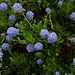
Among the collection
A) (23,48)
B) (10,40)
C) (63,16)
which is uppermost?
(63,16)

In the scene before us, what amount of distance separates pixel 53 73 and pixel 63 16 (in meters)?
0.67

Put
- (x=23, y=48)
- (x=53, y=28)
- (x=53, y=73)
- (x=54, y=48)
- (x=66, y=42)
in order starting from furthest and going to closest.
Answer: (x=66, y=42), (x=23, y=48), (x=53, y=28), (x=54, y=48), (x=53, y=73)

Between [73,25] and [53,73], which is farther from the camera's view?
[73,25]

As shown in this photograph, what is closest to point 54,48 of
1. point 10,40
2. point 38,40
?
point 38,40

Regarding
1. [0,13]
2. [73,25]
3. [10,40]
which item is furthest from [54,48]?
[0,13]

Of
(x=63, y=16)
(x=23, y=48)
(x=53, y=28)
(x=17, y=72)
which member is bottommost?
(x=17, y=72)

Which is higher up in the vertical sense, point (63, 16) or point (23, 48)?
point (63, 16)

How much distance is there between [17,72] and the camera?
1.63 meters

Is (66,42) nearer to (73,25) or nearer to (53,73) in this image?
(73,25)

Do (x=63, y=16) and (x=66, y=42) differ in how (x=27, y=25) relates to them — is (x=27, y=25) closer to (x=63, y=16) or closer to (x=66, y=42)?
(x=63, y=16)

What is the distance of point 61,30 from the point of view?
5.30 feet

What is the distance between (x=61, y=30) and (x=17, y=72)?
0.69 meters

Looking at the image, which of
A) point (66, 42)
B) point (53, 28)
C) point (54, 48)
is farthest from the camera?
point (66, 42)

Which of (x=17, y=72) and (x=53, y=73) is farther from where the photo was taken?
(x=17, y=72)
